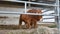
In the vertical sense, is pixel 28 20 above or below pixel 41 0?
below

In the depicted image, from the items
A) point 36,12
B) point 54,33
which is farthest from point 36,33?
point 36,12

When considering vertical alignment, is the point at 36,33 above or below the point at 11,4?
below

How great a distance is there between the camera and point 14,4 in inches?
183

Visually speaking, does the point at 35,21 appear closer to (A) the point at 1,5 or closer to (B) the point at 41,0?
(B) the point at 41,0

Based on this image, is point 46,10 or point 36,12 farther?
point 46,10

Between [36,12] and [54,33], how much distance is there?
67cm

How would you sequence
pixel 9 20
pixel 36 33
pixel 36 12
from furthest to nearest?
1. pixel 9 20
2. pixel 36 12
3. pixel 36 33

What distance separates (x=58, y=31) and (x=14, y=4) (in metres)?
2.15

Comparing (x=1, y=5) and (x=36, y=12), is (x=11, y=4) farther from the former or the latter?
(x=36, y=12)

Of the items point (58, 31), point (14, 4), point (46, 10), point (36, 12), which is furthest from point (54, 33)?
point (14, 4)

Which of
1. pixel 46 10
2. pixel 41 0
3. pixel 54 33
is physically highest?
pixel 41 0

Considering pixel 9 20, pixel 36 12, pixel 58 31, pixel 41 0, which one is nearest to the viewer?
pixel 58 31

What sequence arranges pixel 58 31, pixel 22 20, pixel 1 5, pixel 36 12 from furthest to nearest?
pixel 1 5
pixel 22 20
pixel 36 12
pixel 58 31

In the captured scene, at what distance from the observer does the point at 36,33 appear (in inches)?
101
